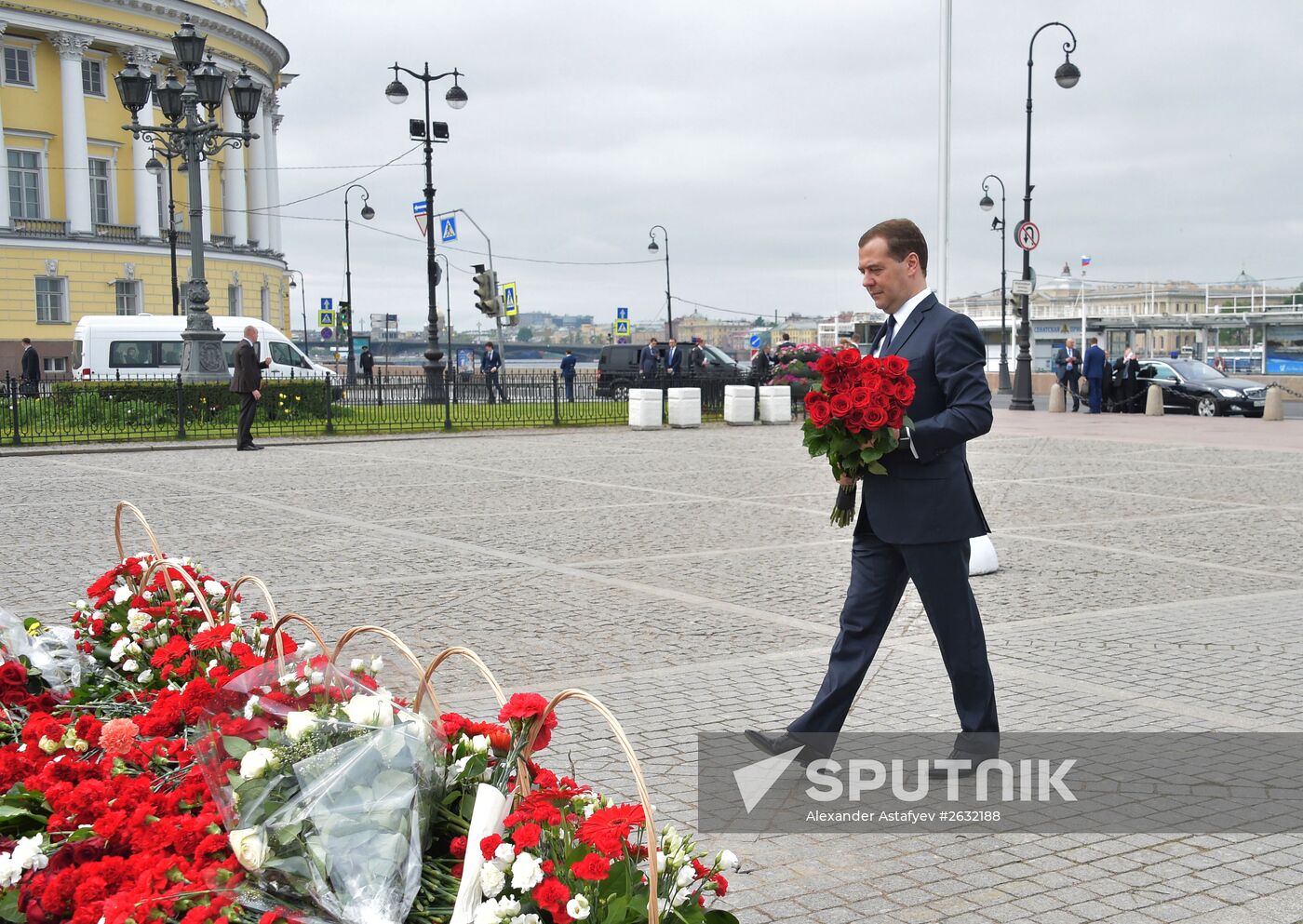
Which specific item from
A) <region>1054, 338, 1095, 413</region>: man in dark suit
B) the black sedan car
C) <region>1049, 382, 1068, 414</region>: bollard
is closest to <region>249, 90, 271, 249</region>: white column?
<region>1054, 338, 1095, 413</region>: man in dark suit

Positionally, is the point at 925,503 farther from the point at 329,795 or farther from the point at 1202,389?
the point at 1202,389

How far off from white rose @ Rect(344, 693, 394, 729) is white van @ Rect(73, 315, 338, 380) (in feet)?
97.9

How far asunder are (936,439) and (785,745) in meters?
1.26

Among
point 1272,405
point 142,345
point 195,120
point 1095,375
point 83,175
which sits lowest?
point 1272,405

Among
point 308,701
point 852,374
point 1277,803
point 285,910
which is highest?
point 852,374

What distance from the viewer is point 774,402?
28.3 m

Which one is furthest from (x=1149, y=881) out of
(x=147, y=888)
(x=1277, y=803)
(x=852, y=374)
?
(x=147, y=888)

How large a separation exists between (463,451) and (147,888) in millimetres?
19005

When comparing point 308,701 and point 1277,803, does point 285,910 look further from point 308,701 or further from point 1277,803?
point 1277,803

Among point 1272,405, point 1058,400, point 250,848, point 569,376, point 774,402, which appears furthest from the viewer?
point 569,376

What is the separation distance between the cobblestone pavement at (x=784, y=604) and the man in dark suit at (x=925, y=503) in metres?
0.59

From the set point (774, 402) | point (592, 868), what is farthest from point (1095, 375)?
point (592, 868)

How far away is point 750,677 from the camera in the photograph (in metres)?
6.18

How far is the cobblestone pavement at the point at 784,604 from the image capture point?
12.7 feet
